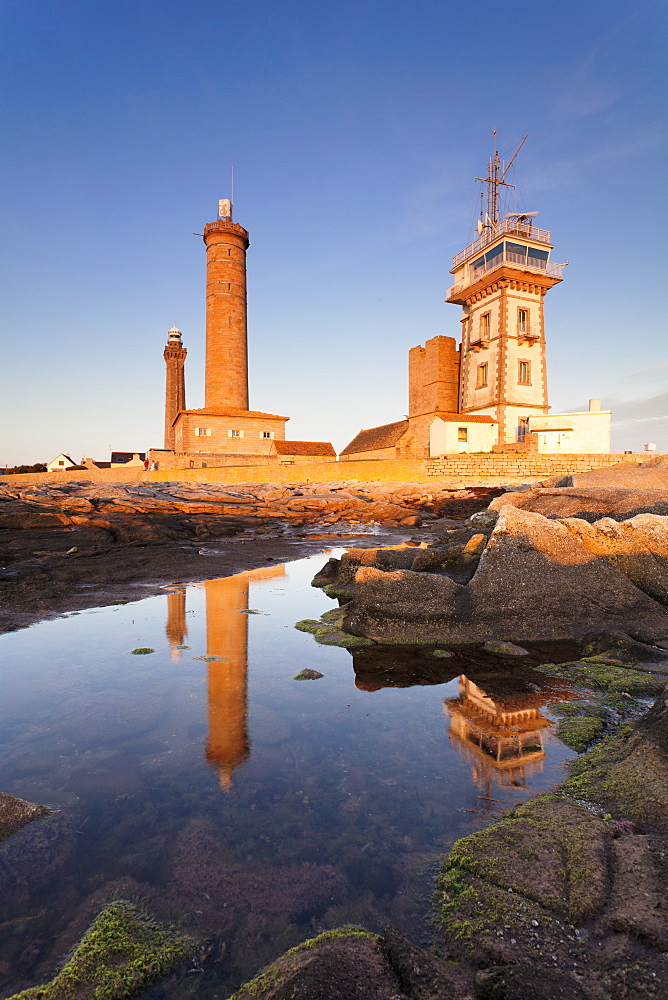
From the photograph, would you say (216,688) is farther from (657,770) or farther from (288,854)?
(657,770)

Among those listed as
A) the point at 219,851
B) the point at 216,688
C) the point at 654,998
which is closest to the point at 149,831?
the point at 219,851

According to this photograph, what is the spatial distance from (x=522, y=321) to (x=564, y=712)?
35.0m

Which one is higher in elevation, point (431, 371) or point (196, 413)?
point (431, 371)

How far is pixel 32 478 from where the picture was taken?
31969mm

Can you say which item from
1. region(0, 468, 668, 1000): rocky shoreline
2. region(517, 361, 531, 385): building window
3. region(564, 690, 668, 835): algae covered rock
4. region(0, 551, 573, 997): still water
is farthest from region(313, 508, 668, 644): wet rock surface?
region(517, 361, 531, 385): building window

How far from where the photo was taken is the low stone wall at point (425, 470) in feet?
82.2

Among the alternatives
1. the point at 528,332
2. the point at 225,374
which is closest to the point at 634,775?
the point at 528,332

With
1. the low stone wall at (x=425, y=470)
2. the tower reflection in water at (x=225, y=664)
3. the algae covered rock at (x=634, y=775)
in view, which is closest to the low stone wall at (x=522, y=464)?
the low stone wall at (x=425, y=470)

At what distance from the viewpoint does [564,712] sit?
306 cm

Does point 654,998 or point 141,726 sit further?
point 141,726

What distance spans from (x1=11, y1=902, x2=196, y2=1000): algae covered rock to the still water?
0.06m

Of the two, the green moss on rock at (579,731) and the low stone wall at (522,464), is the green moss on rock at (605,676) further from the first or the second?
the low stone wall at (522,464)

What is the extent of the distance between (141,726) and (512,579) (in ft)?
11.7

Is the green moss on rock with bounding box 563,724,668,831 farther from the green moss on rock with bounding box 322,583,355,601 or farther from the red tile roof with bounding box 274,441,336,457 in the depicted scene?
the red tile roof with bounding box 274,441,336,457
